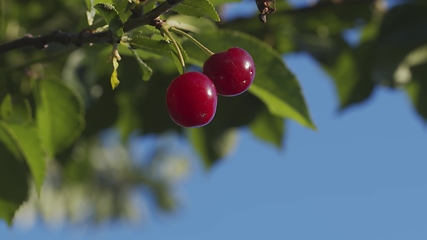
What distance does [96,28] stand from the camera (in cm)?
144

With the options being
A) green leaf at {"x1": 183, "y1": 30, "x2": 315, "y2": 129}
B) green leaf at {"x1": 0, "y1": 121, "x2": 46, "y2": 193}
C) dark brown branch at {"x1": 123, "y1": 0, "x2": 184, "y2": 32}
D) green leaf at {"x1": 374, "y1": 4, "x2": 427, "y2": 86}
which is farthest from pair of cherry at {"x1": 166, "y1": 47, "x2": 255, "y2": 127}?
green leaf at {"x1": 374, "y1": 4, "x2": 427, "y2": 86}

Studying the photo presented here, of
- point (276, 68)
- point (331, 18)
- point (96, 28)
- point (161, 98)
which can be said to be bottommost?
point (96, 28)

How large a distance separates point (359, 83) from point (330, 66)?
121 millimetres

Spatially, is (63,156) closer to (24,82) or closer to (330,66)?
(24,82)

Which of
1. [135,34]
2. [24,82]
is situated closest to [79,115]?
[24,82]

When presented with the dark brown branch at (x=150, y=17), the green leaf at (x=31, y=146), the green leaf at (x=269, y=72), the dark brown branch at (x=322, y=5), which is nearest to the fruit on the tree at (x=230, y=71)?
the dark brown branch at (x=150, y=17)

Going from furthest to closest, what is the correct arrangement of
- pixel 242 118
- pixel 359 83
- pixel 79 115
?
pixel 359 83 < pixel 242 118 < pixel 79 115

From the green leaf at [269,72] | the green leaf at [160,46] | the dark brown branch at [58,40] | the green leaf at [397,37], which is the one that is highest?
the green leaf at [397,37]

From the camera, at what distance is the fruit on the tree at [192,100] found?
1.22 meters

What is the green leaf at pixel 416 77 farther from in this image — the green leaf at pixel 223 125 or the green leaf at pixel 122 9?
the green leaf at pixel 122 9

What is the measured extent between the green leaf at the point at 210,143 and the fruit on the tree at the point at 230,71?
53.3 inches

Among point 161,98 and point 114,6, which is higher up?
point 161,98

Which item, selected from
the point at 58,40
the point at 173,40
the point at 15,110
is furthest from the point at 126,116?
the point at 173,40

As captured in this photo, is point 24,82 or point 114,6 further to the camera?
point 24,82
